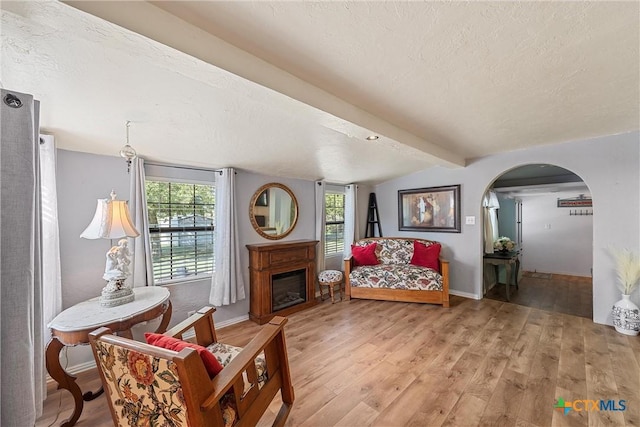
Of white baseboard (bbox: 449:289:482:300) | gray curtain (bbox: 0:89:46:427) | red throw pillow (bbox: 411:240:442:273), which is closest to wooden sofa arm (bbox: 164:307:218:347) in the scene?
gray curtain (bbox: 0:89:46:427)

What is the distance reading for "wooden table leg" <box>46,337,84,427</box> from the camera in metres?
1.56

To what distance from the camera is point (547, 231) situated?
19.1ft

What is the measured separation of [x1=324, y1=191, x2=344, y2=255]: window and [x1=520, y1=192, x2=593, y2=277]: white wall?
4774 millimetres

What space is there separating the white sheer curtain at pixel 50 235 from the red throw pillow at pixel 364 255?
11.8 ft

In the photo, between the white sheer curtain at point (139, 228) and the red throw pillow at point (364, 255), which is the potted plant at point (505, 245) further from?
the white sheer curtain at point (139, 228)

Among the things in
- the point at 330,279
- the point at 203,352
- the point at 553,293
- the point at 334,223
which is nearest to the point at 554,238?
the point at 553,293

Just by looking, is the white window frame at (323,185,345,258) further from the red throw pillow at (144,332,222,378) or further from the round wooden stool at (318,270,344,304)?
the red throw pillow at (144,332,222,378)

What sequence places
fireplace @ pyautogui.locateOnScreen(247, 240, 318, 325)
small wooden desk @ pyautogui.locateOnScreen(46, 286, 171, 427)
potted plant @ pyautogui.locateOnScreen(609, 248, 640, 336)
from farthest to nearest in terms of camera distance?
fireplace @ pyautogui.locateOnScreen(247, 240, 318, 325), potted plant @ pyautogui.locateOnScreen(609, 248, 640, 336), small wooden desk @ pyautogui.locateOnScreen(46, 286, 171, 427)

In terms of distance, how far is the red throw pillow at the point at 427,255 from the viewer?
4012 millimetres

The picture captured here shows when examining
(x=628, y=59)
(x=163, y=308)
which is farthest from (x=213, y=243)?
(x=628, y=59)

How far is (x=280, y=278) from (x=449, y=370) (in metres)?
2.19

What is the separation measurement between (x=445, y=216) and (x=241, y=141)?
3.53 meters

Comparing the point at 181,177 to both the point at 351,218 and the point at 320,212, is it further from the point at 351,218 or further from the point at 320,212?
the point at 351,218

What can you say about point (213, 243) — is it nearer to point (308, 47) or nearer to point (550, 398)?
point (308, 47)
